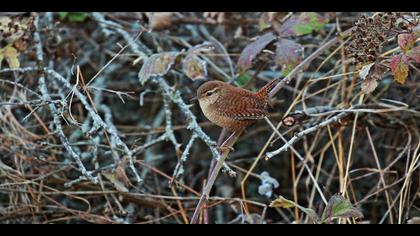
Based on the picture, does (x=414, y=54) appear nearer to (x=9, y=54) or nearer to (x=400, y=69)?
(x=400, y=69)

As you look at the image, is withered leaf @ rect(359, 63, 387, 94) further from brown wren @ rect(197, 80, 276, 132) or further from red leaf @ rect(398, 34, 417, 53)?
brown wren @ rect(197, 80, 276, 132)

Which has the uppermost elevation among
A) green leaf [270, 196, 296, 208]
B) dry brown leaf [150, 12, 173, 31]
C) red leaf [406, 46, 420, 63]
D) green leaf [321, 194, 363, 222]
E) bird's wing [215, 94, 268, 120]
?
red leaf [406, 46, 420, 63]

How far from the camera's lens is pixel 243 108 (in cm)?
219

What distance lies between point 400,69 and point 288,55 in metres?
0.63

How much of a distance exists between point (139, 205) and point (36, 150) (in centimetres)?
51

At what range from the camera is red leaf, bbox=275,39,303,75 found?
91.7 inches

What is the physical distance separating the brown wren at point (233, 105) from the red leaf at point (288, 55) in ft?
0.48

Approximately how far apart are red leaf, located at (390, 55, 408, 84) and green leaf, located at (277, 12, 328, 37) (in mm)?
680

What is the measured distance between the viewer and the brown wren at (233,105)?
2180 mm

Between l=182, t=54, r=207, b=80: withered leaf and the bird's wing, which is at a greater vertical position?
l=182, t=54, r=207, b=80: withered leaf

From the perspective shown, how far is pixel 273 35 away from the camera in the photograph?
8.13 feet

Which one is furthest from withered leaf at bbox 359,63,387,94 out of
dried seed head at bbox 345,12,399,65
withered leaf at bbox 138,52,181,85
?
withered leaf at bbox 138,52,181,85

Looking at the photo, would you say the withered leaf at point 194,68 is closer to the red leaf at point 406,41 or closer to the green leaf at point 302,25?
the green leaf at point 302,25

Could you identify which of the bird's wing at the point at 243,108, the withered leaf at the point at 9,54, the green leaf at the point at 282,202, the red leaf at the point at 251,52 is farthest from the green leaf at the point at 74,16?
the green leaf at the point at 282,202
